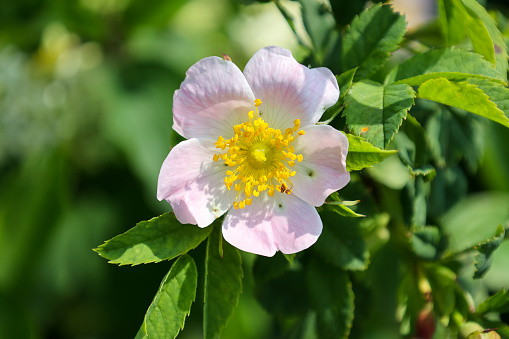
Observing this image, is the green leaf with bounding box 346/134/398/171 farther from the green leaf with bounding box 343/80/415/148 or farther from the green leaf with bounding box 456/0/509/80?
the green leaf with bounding box 456/0/509/80

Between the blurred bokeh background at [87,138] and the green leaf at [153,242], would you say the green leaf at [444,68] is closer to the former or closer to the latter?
the green leaf at [153,242]

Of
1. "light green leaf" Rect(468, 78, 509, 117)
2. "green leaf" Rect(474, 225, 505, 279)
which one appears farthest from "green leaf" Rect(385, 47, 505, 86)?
"green leaf" Rect(474, 225, 505, 279)

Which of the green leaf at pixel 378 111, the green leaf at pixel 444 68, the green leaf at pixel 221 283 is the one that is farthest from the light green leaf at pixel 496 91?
the green leaf at pixel 221 283

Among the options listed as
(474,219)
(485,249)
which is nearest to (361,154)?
(485,249)

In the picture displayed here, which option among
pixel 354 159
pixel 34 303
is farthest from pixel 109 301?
pixel 354 159

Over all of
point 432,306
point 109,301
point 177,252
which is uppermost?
point 177,252

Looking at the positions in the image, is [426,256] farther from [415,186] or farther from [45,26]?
[45,26]

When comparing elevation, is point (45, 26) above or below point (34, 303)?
above
